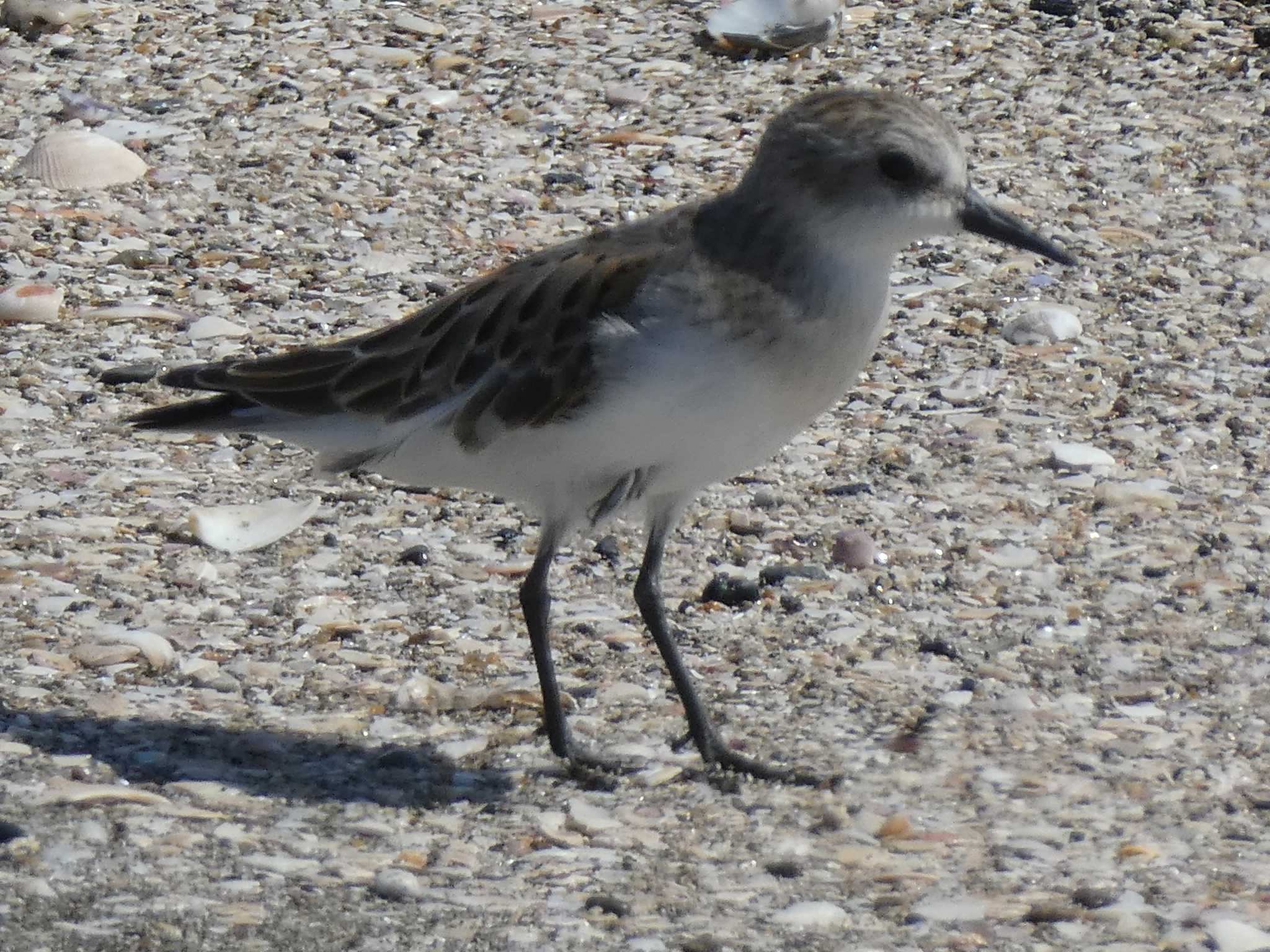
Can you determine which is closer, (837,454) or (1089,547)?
(1089,547)

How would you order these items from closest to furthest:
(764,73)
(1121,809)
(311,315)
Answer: (1121,809) < (311,315) < (764,73)

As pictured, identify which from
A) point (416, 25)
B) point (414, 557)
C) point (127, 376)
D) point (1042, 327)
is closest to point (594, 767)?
point (414, 557)

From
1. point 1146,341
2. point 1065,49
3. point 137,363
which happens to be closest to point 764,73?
point 1065,49

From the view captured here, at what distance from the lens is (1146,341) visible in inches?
248

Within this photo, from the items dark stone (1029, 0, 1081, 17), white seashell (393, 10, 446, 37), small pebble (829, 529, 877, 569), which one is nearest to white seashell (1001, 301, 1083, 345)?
small pebble (829, 529, 877, 569)

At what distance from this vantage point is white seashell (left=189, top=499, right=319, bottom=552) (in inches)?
203

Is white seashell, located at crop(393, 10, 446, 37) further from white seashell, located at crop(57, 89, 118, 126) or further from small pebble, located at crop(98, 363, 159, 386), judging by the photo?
small pebble, located at crop(98, 363, 159, 386)

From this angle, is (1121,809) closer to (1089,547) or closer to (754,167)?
(1089,547)

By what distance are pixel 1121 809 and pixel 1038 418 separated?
1.96 m

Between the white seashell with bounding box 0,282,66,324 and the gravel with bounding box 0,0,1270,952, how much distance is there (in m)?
0.06

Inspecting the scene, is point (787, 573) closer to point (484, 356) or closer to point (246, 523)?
point (484, 356)

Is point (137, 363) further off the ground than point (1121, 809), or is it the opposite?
point (1121, 809)

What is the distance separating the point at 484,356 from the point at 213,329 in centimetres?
200

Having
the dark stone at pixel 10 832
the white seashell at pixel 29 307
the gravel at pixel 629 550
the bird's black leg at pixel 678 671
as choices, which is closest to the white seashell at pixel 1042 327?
the gravel at pixel 629 550
